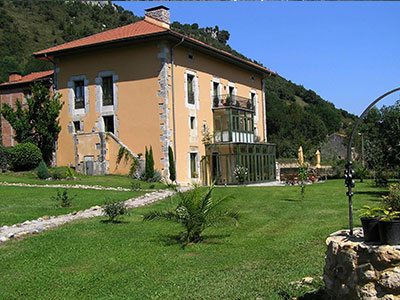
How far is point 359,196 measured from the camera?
56.9 feet

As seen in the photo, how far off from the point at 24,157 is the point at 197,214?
62.9 feet

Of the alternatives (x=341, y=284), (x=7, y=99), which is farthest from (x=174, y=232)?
(x=7, y=99)

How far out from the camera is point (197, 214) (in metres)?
9.09

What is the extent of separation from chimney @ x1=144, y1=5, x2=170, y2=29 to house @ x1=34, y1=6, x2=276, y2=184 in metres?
0.06

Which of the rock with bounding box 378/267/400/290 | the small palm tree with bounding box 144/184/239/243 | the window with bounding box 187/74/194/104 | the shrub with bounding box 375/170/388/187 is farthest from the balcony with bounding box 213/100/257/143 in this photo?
the rock with bounding box 378/267/400/290

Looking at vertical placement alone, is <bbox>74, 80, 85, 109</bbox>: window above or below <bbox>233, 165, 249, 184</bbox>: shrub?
above

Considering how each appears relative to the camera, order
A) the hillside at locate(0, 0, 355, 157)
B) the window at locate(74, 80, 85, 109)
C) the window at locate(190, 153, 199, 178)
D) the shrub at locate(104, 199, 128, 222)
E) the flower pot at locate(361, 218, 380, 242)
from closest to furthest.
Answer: the flower pot at locate(361, 218, 380, 242), the shrub at locate(104, 199, 128, 222), the window at locate(190, 153, 199, 178), the window at locate(74, 80, 85, 109), the hillside at locate(0, 0, 355, 157)

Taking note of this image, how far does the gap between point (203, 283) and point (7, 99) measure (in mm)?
28806

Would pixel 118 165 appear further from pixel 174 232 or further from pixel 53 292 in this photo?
pixel 53 292

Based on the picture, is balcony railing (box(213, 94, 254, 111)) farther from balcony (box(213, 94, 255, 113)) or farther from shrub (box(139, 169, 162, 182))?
shrub (box(139, 169, 162, 182))

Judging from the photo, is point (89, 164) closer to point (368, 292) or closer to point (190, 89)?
point (190, 89)

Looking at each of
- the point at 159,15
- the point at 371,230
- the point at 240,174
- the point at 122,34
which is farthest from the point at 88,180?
the point at 371,230

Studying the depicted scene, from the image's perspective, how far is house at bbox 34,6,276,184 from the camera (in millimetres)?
25516

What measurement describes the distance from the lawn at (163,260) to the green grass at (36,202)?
1742mm
